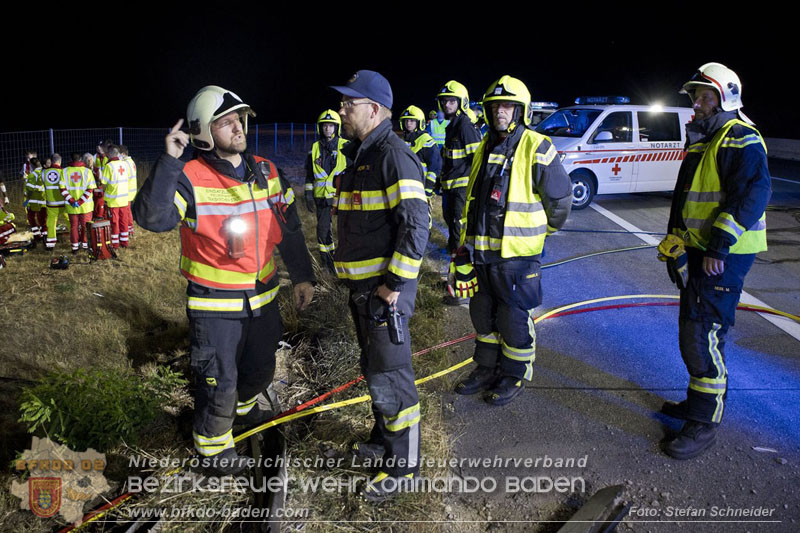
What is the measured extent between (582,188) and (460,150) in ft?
15.5

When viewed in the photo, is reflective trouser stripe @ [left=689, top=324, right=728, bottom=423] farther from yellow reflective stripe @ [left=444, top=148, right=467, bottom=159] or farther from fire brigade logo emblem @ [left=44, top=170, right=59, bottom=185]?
fire brigade logo emblem @ [left=44, top=170, right=59, bottom=185]

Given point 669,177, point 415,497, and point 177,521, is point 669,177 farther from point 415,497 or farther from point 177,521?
point 177,521

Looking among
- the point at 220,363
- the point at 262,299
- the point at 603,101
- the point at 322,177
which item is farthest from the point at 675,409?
the point at 603,101

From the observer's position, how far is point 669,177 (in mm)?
10844

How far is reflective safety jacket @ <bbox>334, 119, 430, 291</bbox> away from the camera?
2785mm

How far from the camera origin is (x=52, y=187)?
9219 millimetres

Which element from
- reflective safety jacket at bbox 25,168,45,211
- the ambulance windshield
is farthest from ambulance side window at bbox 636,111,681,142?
reflective safety jacket at bbox 25,168,45,211

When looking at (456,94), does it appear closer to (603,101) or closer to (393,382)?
(393,382)

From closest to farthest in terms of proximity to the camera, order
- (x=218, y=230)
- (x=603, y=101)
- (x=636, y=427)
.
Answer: (x=218, y=230) → (x=636, y=427) → (x=603, y=101)

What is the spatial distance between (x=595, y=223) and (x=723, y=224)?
6.55 metres

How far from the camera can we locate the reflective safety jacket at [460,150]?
6.51m

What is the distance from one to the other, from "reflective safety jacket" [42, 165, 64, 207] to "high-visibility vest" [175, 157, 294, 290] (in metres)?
7.66

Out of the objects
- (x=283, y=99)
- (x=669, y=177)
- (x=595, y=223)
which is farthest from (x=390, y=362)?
(x=283, y=99)

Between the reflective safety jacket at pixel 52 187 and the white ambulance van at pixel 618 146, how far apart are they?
8786mm
